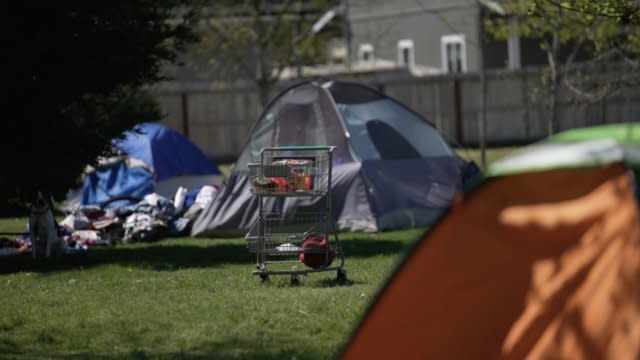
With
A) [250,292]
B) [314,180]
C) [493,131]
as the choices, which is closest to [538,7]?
[314,180]

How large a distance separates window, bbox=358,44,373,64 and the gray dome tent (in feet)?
88.4

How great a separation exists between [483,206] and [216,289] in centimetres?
532

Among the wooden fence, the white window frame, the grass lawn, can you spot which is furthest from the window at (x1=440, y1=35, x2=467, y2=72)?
the grass lawn

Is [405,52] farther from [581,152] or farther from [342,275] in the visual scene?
[581,152]

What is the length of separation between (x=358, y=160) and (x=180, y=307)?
6301mm

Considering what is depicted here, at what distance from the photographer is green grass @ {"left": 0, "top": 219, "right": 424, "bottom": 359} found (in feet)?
27.5

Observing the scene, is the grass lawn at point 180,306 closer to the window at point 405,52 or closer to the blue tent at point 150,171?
the blue tent at point 150,171

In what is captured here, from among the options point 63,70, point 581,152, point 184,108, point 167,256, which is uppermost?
point 63,70

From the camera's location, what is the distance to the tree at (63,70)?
508 inches

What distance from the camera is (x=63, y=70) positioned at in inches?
520

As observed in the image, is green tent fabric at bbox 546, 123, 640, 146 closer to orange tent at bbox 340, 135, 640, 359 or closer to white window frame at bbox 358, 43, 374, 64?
orange tent at bbox 340, 135, 640, 359

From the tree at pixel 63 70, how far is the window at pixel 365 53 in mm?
29887

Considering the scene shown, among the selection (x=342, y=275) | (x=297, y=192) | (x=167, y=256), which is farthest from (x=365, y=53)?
(x=297, y=192)

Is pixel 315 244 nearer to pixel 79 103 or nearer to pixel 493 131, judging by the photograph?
pixel 79 103
